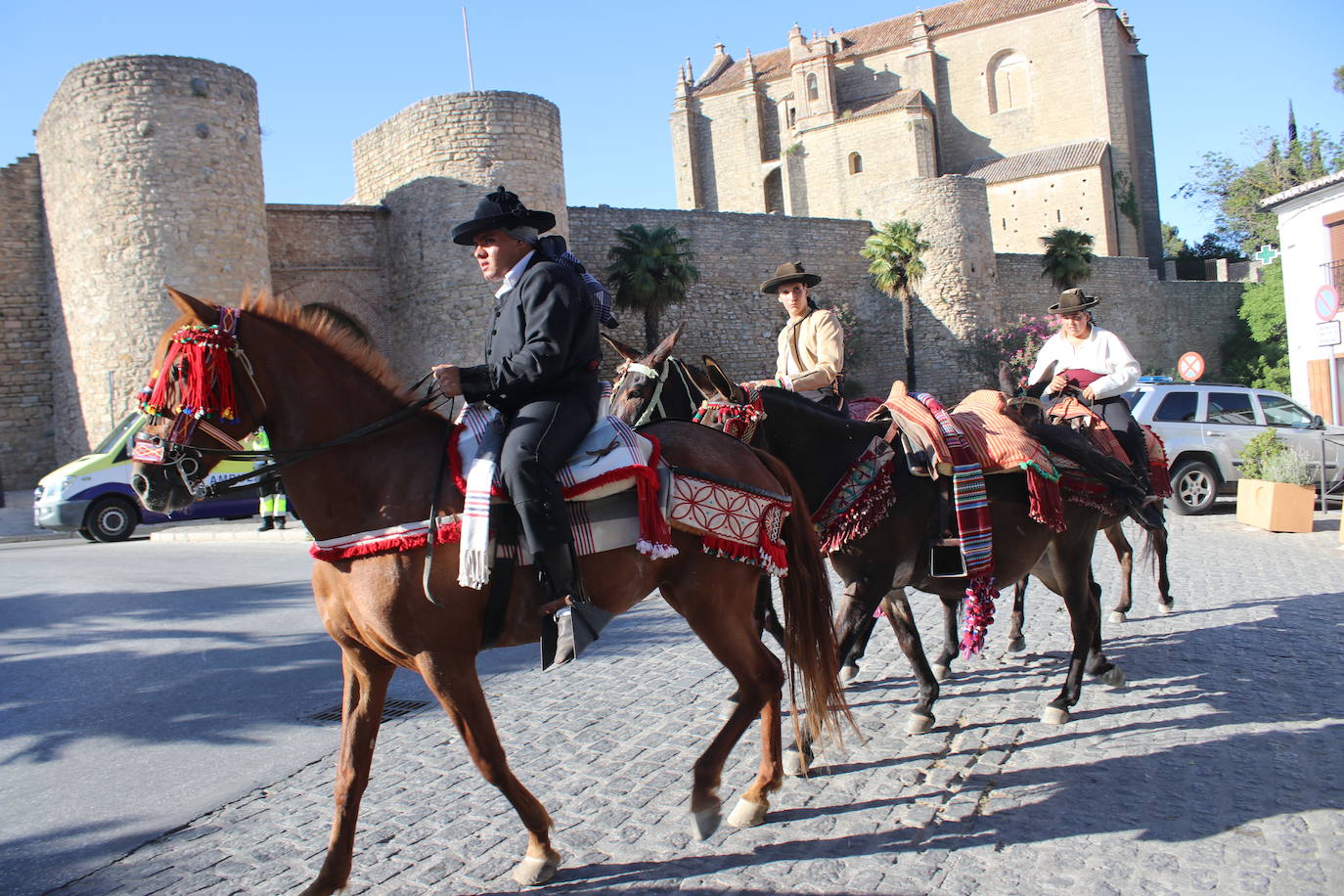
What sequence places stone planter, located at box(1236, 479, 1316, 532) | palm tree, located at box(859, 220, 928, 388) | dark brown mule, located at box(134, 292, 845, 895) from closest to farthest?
dark brown mule, located at box(134, 292, 845, 895)
stone planter, located at box(1236, 479, 1316, 532)
palm tree, located at box(859, 220, 928, 388)

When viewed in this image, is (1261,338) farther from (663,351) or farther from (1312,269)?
(663,351)

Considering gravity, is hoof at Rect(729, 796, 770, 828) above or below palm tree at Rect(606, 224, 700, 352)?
below

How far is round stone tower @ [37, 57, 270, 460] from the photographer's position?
22.4 meters

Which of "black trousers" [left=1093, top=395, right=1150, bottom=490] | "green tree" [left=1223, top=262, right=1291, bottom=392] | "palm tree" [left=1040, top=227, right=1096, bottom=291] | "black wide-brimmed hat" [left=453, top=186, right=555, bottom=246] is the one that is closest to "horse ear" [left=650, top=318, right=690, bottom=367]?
"black wide-brimmed hat" [left=453, top=186, right=555, bottom=246]

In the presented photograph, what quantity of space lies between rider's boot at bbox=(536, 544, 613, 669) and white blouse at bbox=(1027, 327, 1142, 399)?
4425 millimetres

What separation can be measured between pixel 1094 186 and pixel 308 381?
57393 mm

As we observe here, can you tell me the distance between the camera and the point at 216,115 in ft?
76.4

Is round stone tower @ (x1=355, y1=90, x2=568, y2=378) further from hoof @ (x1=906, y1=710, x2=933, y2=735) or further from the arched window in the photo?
the arched window

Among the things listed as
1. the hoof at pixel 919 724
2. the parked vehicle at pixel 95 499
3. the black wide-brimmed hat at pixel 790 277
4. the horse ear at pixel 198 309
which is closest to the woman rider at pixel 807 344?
the black wide-brimmed hat at pixel 790 277

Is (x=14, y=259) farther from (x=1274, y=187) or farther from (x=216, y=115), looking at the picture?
(x=1274, y=187)

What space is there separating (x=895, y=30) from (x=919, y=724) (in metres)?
65.2

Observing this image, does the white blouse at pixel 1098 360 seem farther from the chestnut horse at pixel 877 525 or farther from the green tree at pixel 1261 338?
the green tree at pixel 1261 338

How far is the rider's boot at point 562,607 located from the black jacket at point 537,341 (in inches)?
23.3

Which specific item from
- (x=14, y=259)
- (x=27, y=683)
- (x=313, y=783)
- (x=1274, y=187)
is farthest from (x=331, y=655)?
(x=1274, y=187)
